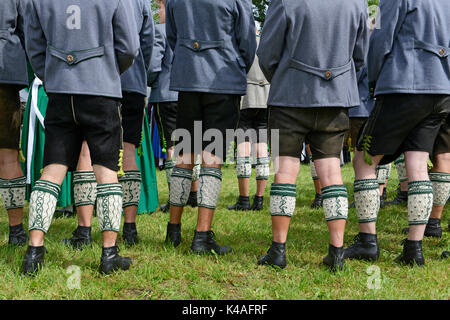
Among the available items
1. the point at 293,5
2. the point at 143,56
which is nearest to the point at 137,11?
the point at 143,56

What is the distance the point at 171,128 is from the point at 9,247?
7.49 ft

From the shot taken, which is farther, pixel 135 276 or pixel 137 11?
pixel 137 11

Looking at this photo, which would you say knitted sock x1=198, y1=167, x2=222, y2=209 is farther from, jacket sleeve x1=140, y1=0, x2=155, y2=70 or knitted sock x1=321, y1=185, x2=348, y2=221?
jacket sleeve x1=140, y1=0, x2=155, y2=70

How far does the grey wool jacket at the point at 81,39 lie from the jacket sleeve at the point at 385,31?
1.81 m

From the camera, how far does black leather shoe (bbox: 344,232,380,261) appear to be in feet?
11.1

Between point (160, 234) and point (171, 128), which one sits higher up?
point (171, 128)

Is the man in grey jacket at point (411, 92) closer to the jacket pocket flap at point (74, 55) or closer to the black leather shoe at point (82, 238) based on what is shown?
the jacket pocket flap at point (74, 55)

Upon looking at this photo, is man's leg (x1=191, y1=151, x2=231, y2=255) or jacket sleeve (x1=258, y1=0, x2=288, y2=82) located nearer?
jacket sleeve (x1=258, y1=0, x2=288, y2=82)

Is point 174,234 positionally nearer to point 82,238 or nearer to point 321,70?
point 82,238

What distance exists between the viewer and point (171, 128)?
525 centimetres

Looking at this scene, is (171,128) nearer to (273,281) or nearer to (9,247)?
(9,247)

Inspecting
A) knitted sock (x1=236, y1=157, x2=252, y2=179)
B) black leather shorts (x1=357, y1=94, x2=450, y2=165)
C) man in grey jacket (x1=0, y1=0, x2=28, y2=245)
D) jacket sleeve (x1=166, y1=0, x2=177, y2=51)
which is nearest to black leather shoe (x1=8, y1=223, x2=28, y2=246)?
man in grey jacket (x1=0, y1=0, x2=28, y2=245)

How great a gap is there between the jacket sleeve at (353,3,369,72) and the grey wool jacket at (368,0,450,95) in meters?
0.14

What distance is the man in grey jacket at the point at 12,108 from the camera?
3477 millimetres
